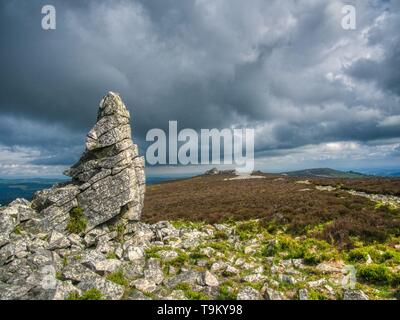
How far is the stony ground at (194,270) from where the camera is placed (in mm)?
10922

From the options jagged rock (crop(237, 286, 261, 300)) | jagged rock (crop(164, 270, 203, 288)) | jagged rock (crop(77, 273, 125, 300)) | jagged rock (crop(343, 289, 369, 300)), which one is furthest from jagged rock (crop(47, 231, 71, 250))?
jagged rock (crop(343, 289, 369, 300))

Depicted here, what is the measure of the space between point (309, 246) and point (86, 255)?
12496 mm

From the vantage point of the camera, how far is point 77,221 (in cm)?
1877

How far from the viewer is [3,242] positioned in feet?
→ 46.2

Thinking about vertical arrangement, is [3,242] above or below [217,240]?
above

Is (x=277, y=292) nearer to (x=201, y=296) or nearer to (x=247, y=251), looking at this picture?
(x=201, y=296)

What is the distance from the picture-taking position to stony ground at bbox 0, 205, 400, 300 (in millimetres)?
10922

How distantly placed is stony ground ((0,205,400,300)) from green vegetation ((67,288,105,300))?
36 millimetres

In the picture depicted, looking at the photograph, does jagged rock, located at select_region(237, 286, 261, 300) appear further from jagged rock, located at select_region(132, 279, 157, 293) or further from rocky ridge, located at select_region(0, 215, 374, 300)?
jagged rock, located at select_region(132, 279, 157, 293)

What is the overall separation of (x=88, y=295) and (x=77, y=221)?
927cm

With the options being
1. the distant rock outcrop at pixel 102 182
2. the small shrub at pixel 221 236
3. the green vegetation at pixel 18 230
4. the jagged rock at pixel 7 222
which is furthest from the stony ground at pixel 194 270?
the small shrub at pixel 221 236

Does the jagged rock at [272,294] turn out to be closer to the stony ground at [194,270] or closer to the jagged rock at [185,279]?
the stony ground at [194,270]

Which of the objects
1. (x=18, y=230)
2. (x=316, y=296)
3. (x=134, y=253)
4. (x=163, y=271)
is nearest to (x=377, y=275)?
(x=316, y=296)
